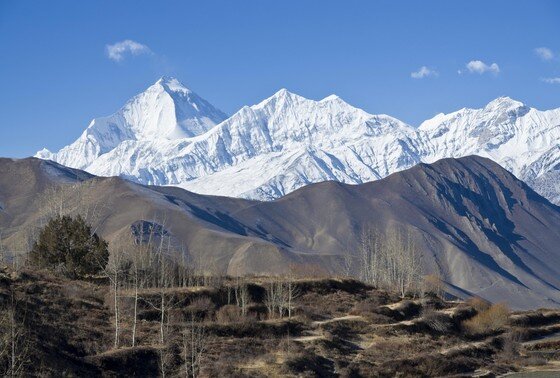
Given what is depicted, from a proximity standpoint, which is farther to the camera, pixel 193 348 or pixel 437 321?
pixel 437 321

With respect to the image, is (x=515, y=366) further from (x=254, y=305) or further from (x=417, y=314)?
(x=254, y=305)

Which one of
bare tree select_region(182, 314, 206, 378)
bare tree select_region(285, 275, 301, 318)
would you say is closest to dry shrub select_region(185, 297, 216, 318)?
bare tree select_region(182, 314, 206, 378)

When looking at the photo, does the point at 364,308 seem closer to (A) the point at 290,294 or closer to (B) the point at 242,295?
(A) the point at 290,294

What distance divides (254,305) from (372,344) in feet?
37.6

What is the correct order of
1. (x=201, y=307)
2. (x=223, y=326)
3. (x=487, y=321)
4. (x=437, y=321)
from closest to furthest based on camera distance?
(x=223, y=326) → (x=201, y=307) → (x=437, y=321) → (x=487, y=321)

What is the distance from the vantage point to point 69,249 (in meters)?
76.4

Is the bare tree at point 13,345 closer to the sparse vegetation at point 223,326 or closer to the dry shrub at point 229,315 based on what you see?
the sparse vegetation at point 223,326

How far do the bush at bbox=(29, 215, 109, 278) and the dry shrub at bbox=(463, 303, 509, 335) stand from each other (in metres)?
38.4

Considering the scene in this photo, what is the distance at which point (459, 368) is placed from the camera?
229 feet

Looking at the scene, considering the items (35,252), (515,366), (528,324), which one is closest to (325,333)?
(515,366)

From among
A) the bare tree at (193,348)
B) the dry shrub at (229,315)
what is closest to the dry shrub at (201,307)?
the dry shrub at (229,315)

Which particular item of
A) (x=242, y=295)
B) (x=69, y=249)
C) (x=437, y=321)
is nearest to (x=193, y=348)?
(x=242, y=295)

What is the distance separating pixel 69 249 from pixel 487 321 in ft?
147

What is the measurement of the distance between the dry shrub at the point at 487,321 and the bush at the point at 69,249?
3843cm
